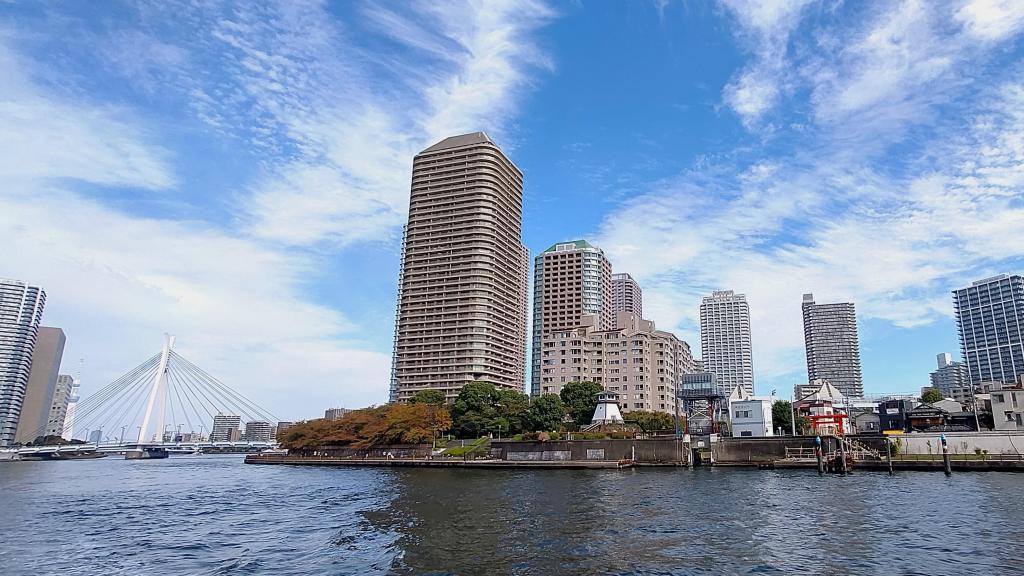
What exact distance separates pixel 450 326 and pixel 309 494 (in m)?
133

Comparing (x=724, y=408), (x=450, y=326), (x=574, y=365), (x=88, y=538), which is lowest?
(x=88, y=538)

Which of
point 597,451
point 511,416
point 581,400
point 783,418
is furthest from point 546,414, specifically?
point 783,418

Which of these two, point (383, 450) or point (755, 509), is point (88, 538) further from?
point (383, 450)

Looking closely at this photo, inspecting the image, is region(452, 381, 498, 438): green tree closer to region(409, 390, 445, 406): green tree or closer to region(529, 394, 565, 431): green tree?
region(529, 394, 565, 431): green tree

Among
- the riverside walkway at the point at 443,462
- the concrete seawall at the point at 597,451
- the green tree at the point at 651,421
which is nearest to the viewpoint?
the concrete seawall at the point at 597,451

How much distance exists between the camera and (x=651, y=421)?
5217 inches

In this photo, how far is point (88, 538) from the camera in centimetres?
3825

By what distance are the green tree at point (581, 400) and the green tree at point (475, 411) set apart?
16.7 meters

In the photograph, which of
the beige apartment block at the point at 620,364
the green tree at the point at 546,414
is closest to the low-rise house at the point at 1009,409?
the green tree at the point at 546,414

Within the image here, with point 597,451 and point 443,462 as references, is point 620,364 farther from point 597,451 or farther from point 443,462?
point 443,462

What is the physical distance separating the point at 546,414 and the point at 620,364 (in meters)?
53.3

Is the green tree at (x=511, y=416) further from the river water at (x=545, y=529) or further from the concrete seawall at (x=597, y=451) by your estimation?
the river water at (x=545, y=529)

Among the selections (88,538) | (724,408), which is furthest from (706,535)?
(724,408)

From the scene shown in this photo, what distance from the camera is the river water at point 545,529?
29.5m
